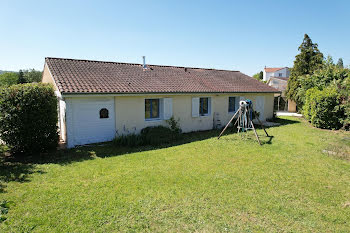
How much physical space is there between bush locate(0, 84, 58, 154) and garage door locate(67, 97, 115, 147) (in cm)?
91

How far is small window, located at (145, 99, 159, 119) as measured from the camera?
12875mm

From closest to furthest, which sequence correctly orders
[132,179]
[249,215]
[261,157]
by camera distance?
1. [249,215]
2. [132,179]
3. [261,157]

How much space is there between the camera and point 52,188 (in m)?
6.15

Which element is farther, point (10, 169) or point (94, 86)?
point (94, 86)

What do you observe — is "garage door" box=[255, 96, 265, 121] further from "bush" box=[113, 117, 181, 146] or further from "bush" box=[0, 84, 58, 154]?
"bush" box=[0, 84, 58, 154]

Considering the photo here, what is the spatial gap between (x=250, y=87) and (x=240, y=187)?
1404 cm

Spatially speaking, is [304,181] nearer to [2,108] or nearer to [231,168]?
[231,168]

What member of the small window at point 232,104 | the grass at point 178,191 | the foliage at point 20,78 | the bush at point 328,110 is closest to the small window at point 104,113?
the grass at point 178,191

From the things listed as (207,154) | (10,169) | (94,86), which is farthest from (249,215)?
(94,86)

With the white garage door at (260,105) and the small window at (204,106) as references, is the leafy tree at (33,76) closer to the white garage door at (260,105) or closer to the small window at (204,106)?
the small window at (204,106)

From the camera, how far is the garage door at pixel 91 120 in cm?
1025

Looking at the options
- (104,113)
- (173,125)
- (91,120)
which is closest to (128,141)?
(104,113)

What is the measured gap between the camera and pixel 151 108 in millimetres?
13031

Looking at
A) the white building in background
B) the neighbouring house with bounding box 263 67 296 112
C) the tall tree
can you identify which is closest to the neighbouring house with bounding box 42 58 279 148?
the neighbouring house with bounding box 263 67 296 112
